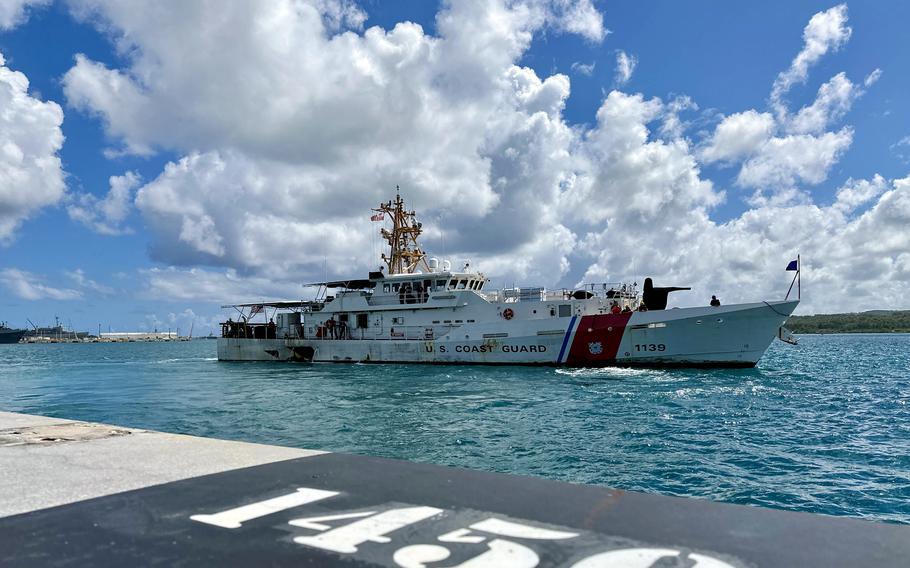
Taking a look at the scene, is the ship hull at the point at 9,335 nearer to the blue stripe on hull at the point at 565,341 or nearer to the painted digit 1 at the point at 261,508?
the blue stripe on hull at the point at 565,341

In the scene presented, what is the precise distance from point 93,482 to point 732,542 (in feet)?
14.5

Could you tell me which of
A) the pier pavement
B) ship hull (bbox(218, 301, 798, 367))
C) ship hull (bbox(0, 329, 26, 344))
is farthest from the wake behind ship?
ship hull (bbox(0, 329, 26, 344))

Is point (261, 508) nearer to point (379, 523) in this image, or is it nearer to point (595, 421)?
point (379, 523)

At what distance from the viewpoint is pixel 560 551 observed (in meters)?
2.93

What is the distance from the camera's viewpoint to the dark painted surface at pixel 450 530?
2885mm

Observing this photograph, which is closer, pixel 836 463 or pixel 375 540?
pixel 375 540

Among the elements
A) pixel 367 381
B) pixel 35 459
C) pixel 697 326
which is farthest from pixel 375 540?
pixel 697 326

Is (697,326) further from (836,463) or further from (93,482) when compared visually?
(93,482)

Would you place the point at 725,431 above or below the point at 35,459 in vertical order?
below

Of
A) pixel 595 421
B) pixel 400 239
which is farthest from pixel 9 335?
pixel 595 421

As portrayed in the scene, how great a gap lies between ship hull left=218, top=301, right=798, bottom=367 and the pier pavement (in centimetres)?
2514

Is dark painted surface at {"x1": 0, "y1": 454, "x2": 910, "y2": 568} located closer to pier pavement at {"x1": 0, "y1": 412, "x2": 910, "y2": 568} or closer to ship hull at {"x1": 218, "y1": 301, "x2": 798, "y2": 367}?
pier pavement at {"x1": 0, "y1": 412, "x2": 910, "y2": 568}

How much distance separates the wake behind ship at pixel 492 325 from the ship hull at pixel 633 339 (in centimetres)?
5

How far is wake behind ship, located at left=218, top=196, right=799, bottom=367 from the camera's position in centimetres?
2805
